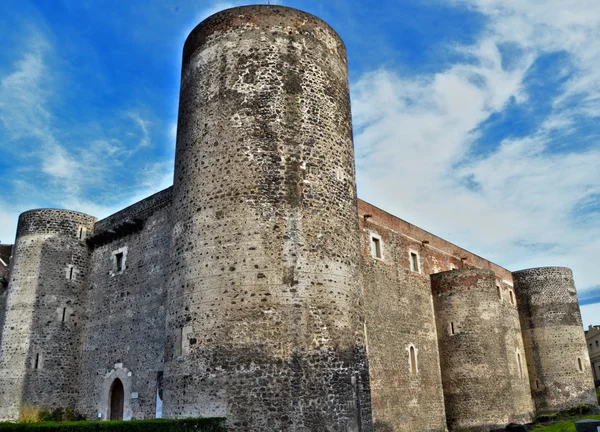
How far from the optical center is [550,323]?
3256cm

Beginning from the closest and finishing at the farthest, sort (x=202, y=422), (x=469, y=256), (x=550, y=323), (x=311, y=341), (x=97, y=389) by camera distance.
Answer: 1. (x=202, y=422)
2. (x=311, y=341)
3. (x=97, y=389)
4. (x=469, y=256)
5. (x=550, y=323)

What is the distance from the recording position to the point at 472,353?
23.1 meters

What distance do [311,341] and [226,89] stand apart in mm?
6946

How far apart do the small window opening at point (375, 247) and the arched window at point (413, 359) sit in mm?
4084

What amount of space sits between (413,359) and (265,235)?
12087 millimetres

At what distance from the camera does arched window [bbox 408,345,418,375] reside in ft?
72.3

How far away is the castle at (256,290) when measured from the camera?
40.8 ft

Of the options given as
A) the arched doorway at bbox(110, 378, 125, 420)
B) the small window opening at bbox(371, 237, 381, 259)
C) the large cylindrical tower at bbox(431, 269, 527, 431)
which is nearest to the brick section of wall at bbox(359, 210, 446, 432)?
the small window opening at bbox(371, 237, 381, 259)

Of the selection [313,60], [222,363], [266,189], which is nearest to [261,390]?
[222,363]

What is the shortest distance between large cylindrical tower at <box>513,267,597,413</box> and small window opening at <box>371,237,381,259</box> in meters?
16.2

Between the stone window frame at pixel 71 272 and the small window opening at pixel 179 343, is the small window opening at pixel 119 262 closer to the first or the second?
the stone window frame at pixel 71 272

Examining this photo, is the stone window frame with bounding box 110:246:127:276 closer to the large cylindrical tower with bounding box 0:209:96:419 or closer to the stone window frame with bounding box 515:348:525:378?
the large cylindrical tower with bounding box 0:209:96:419

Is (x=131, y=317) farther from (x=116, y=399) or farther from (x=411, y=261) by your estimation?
(x=411, y=261)

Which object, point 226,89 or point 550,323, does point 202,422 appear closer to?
point 226,89
